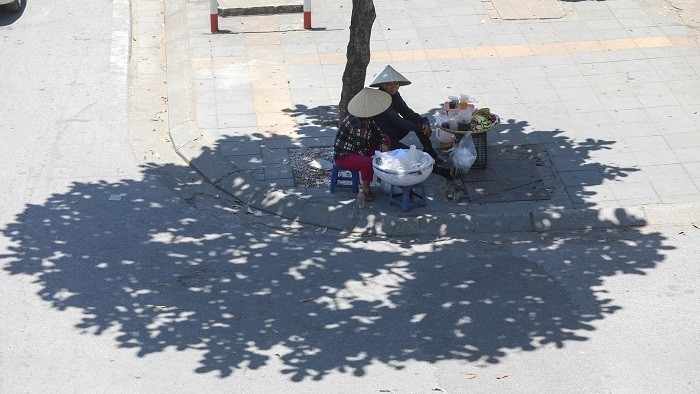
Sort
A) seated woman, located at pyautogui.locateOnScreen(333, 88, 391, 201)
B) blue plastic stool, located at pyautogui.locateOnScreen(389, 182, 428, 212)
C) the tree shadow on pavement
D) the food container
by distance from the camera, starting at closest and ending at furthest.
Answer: the tree shadow on pavement, the food container, blue plastic stool, located at pyautogui.locateOnScreen(389, 182, 428, 212), seated woman, located at pyautogui.locateOnScreen(333, 88, 391, 201)

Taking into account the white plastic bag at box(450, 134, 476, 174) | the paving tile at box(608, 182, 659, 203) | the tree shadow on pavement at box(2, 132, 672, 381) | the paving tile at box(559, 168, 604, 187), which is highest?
the white plastic bag at box(450, 134, 476, 174)

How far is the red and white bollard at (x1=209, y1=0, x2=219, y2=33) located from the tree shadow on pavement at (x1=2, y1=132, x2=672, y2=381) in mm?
4567

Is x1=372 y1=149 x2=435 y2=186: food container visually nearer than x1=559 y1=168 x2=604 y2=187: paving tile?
Yes

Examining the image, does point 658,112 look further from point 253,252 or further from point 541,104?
point 253,252

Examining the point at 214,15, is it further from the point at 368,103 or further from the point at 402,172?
the point at 402,172

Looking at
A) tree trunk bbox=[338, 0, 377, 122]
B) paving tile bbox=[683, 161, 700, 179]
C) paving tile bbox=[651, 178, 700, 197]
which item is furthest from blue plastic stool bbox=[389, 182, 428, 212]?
paving tile bbox=[683, 161, 700, 179]

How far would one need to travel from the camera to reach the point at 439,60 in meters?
15.7

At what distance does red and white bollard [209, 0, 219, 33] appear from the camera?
1622cm

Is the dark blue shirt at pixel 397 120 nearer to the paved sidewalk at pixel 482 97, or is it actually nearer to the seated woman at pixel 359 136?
the seated woman at pixel 359 136

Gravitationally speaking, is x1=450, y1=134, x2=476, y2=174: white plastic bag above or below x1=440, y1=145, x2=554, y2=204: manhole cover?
above

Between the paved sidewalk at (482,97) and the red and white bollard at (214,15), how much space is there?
0.13 m

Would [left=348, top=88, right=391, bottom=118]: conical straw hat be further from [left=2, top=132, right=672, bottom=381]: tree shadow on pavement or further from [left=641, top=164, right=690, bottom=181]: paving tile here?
[left=641, top=164, right=690, bottom=181]: paving tile

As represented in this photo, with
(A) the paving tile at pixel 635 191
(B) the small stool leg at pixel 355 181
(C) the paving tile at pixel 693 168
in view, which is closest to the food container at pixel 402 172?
(B) the small stool leg at pixel 355 181

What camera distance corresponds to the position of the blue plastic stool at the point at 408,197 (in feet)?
39.5
